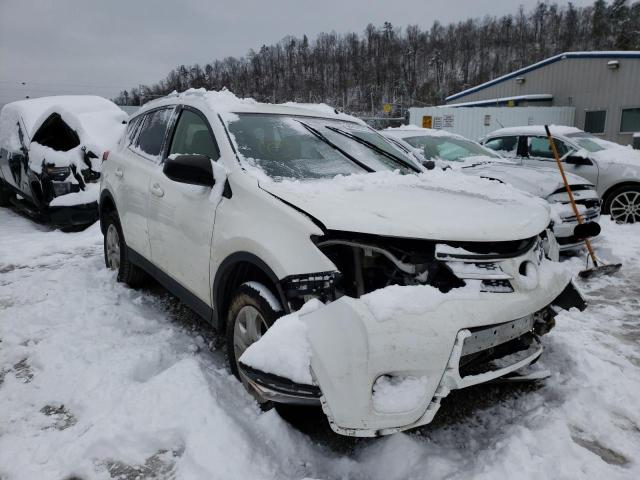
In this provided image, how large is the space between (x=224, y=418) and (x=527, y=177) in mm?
5502

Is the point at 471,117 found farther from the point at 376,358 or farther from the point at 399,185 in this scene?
the point at 376,358

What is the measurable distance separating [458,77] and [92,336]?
3589 inches

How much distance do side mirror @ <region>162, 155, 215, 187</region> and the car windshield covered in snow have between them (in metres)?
0.26

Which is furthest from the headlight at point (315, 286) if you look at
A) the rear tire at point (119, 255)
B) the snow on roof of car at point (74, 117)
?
the snow on roof of car at point (74, 117)

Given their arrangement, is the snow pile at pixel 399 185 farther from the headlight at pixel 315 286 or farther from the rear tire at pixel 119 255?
the rear tire at pixel 119 255

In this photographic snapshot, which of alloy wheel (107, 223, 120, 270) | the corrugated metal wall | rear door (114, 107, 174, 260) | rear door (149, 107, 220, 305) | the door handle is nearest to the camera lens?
rear door (149, 107, 220, 305)

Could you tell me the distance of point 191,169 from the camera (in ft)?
9.04

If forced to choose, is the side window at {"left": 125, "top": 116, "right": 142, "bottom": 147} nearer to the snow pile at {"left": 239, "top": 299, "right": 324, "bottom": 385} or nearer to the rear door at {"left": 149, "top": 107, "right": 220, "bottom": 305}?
the rear door at {"left": 149, "top": 107, "right": 220, "bottom": 305}

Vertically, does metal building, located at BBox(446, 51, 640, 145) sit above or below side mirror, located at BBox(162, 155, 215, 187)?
above

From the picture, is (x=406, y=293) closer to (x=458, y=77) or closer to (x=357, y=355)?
(x=357, y=355)

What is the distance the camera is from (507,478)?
2.01m

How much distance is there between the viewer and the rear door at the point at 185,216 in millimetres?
2928

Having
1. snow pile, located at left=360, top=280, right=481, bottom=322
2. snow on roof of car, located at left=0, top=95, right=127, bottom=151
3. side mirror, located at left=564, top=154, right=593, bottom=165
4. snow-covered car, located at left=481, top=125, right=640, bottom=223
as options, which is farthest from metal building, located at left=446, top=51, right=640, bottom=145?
snow pile, located at left=360, top=280, right=481, bottom=322

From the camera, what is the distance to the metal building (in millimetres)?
19359
